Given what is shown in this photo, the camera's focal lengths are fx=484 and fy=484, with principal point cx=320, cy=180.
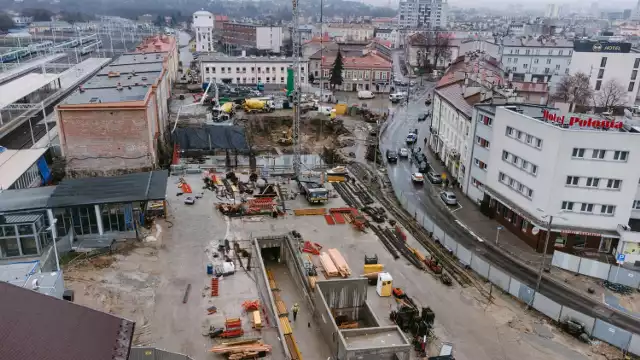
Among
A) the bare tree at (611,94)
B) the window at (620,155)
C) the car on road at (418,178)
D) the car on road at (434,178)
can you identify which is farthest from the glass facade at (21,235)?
the bare tree at (611,94)

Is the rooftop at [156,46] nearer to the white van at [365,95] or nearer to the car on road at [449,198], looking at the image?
the white van at [365,95]

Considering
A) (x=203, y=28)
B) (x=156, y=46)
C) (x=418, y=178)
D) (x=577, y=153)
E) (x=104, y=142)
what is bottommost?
(x=418, y=178)

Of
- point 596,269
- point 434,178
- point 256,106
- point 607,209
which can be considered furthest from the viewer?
point 256,106

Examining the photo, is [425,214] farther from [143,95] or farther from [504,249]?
[143,95]

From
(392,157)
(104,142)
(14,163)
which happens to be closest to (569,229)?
(392,157)

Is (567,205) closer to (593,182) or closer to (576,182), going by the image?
(576,182)
